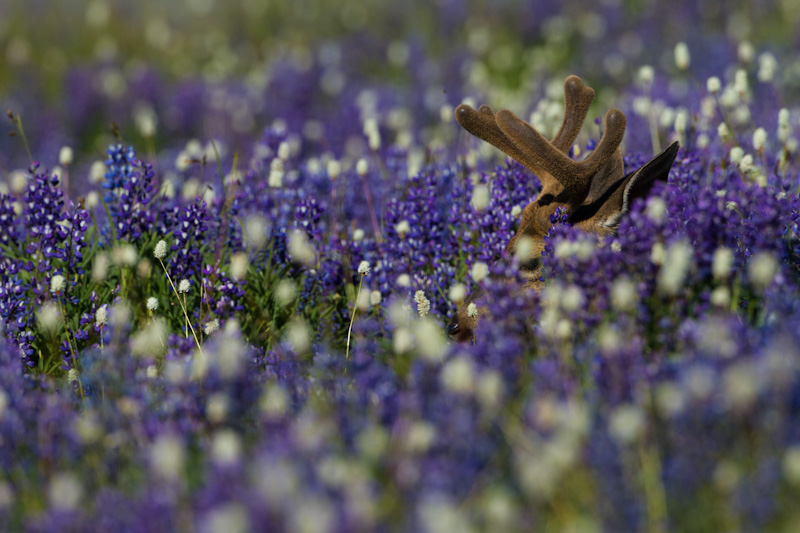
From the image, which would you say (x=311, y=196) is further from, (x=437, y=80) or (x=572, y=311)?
(x=437, y=80)

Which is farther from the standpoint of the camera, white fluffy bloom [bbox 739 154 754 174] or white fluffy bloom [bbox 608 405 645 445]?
white fluffy bloom [bbox 739 154 754 174]

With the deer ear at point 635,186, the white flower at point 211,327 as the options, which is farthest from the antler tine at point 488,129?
the white flower at point 211,327

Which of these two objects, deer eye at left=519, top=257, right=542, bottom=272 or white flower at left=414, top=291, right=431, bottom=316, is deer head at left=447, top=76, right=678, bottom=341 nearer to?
deer eye at left=519, top=257, right=542, bottom=272

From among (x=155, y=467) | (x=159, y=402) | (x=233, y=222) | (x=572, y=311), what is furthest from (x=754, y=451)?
(x=233, y=222)

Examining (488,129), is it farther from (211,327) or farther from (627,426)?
(627,426)

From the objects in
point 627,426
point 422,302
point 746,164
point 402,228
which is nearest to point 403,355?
point 422,302

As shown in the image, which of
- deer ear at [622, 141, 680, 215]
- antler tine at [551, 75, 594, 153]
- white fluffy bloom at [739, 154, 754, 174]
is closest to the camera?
deer ear at [622, 141, 680, 215]

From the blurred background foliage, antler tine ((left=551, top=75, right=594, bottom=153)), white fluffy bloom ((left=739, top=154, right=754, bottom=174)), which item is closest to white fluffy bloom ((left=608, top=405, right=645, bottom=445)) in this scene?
antler tine ((left=551, top=75, right=594, bottom=153))
